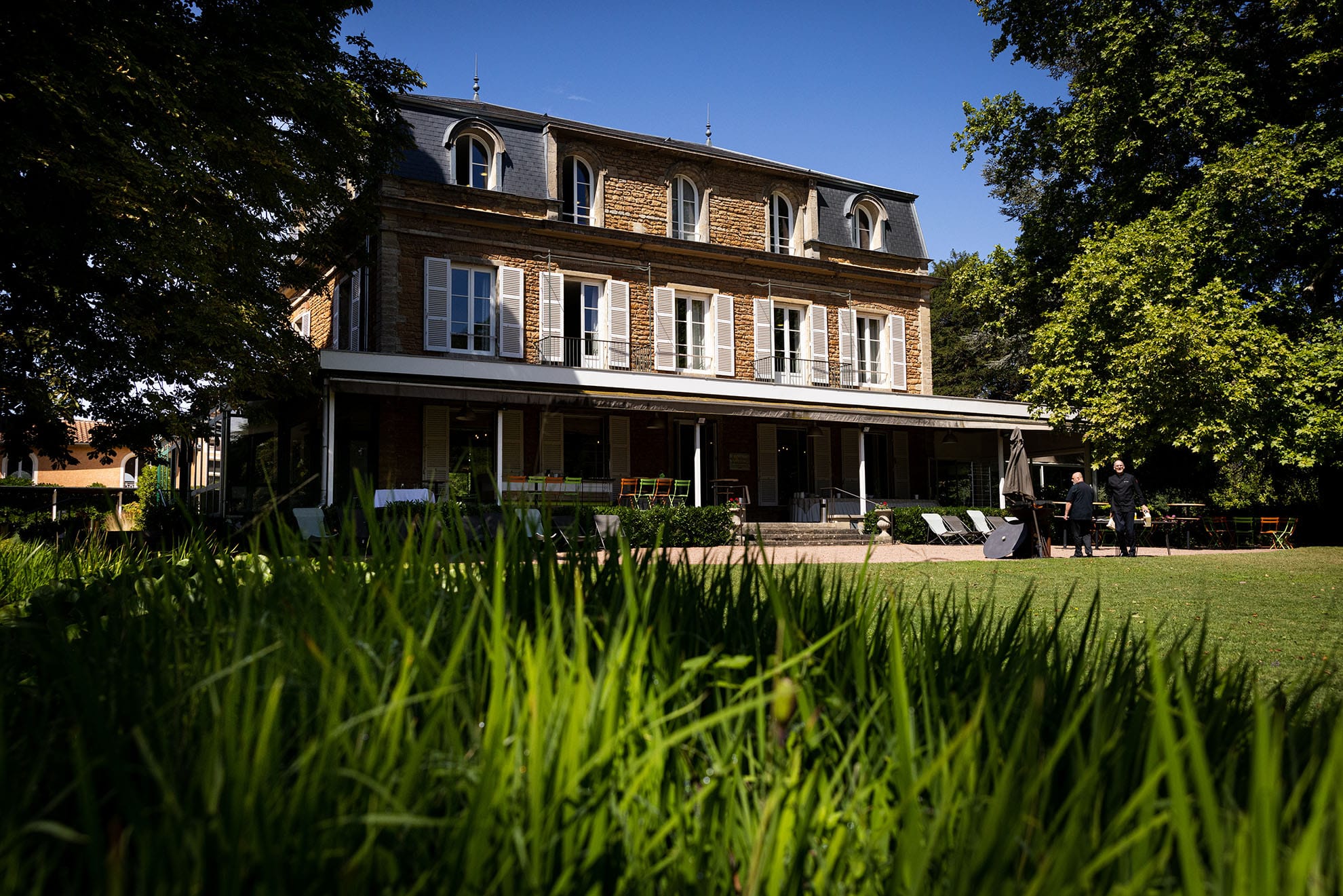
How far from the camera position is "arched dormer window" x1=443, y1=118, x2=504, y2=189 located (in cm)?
1925

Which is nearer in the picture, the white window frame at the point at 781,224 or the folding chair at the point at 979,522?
the folding chair at the point at 979,522

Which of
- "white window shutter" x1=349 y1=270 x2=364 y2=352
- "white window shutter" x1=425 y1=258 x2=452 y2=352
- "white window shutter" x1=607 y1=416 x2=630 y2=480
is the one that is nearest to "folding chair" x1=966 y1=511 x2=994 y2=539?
"white window shutter" x1=607 y1=416 x2=630 y2=480

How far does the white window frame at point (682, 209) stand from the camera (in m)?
21.9

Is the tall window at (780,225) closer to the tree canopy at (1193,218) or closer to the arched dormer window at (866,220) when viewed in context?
the arched dormer window at (866,220)

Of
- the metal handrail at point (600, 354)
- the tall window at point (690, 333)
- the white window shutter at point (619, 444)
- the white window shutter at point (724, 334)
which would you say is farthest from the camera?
the tall window at point (690, 333)

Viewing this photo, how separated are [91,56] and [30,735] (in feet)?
30.9

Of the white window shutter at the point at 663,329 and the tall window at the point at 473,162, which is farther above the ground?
the tall window at the point at 473,162

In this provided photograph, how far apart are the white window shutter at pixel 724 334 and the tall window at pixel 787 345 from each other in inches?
59.7

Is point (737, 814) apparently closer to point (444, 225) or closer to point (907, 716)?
point (907, 716)

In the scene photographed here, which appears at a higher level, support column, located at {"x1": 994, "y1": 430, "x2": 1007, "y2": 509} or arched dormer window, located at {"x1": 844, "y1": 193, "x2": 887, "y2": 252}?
arched dormer window, located at {"x1": 844, "y1": 193, "x2": 887, "y2": 252}

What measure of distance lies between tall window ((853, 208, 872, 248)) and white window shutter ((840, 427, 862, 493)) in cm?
539

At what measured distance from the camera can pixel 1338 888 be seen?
0.69 meters

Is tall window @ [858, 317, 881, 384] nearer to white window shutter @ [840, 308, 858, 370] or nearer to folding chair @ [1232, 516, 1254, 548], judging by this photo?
white window shutter @ [840, 308, 858, 370]

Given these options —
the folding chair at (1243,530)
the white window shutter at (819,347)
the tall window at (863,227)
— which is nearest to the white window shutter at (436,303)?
the white window shutter at (819,347)
